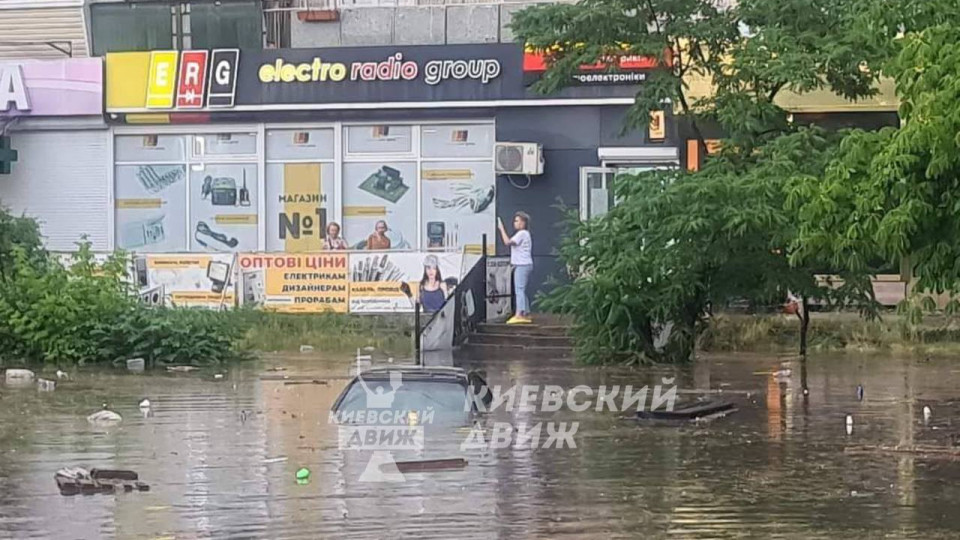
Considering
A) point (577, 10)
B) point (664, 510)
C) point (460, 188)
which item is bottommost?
point (664, 510)

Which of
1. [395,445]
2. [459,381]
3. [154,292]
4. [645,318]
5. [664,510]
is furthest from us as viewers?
[154,292]

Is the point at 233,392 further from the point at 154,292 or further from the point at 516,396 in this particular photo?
the point at 154,292

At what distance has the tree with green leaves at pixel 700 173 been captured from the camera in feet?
73.6

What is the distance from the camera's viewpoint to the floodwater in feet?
36.8

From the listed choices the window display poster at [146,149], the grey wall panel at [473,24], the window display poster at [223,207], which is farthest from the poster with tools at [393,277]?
the window display poster at [146,149]

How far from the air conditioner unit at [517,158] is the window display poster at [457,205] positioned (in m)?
1.31

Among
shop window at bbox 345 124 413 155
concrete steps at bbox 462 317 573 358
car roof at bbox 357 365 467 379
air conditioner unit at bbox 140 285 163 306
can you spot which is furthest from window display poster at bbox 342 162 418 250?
car roof at bbox 357 365 467 379

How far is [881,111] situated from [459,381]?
1732cm

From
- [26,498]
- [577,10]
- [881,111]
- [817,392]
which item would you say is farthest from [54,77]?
[26,498]

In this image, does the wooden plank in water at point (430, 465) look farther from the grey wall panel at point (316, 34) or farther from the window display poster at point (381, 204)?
the grey wall panel at point (316, 34)

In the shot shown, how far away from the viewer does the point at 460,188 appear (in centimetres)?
3300

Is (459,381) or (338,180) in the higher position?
(338,180)

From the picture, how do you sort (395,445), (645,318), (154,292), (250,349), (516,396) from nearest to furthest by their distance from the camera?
(395,445) → (516,396) → (645,318) → (250,349) → (154,292)

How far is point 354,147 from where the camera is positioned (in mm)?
33312
